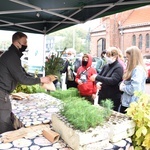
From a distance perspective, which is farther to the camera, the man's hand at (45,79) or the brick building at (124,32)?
the brick building at (124,32)

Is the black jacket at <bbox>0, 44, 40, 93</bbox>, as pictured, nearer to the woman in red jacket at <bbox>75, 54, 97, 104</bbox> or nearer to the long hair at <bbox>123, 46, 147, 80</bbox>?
the long hair at <bbox>123, 46, 147, 80</bbox>

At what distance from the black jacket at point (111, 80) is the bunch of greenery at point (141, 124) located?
1408 millimetres

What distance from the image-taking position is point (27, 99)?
251cm

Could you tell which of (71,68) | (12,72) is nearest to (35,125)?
(12,72)

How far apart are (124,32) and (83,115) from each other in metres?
25.0

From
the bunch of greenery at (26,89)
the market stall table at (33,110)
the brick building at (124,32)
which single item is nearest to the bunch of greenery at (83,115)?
the market stall table at (33,110)

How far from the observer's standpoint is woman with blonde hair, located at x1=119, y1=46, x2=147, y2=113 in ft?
7.36

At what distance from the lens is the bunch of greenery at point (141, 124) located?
1.30 m

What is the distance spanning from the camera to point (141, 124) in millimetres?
1329

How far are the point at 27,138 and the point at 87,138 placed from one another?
416mm

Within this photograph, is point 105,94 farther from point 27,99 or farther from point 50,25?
point 50,25

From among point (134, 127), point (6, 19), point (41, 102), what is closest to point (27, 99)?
point (41, 102)

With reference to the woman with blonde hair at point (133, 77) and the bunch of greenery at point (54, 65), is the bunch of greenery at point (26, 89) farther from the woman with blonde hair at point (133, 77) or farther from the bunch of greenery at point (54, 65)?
the woman with blonde hair at point (133, 77)

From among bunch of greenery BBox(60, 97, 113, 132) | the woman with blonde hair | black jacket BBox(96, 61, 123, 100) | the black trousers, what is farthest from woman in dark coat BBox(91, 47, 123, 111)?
bunch of greenery BBox(60, 97, 113, 132)
